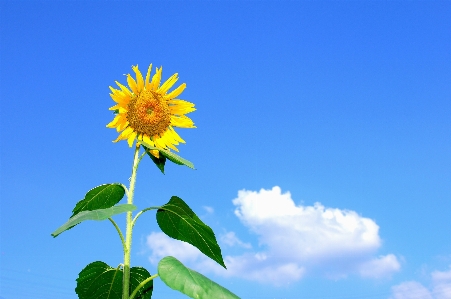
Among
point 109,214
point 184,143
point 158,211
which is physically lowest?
point 109,214

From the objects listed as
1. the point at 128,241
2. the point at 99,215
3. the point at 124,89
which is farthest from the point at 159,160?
the point at 99,215

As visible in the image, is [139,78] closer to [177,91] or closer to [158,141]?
[177,91]

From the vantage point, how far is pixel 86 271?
4.15 metres

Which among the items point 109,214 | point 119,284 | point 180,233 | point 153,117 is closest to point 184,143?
point 153,117

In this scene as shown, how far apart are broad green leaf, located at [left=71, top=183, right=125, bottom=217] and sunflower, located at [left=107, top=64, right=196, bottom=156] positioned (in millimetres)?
611

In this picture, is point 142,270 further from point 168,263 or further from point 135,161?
point 168,263

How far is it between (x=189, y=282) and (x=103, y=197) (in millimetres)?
1561

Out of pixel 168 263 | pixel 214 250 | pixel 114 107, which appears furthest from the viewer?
pixel 114 107

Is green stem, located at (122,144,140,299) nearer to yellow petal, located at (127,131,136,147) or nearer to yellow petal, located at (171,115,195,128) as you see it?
yellow petal, located at (127,131,136,147)

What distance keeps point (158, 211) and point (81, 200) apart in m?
0.63

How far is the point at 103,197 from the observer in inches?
164

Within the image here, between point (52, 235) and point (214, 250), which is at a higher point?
point (214, 250)

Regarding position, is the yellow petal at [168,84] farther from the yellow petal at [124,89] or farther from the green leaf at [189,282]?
the green leaf at [189,282]

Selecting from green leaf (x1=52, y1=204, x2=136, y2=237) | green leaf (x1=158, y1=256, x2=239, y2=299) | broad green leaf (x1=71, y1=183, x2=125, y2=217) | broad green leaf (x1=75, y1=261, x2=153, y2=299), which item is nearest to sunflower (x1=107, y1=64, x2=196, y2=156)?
broad green leaf (x1=71, y1=183, x2=125, y2=217)
